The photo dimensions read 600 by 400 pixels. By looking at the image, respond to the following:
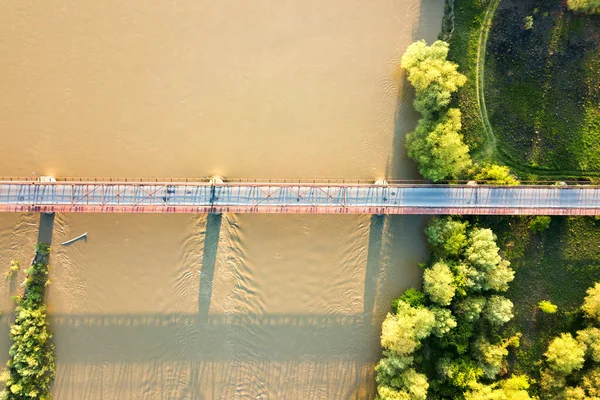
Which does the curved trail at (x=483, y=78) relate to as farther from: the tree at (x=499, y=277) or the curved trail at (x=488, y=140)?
the tree at (x=499, y=277)

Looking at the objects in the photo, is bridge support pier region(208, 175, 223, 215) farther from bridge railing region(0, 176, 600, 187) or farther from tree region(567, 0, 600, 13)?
tree region(567, 0, 600, 13)

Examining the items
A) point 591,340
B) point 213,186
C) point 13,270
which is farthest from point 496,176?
point 13,270

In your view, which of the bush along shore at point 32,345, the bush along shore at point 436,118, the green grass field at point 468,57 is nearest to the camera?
the bush along shore at point 436,118

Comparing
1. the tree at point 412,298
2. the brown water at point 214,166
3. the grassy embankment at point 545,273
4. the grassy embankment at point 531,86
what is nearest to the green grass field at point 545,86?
the grassy embankment at point 531,86

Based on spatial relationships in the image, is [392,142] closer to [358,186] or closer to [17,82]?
[358,186]

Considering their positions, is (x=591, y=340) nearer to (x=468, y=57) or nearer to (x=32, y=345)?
(x=468, y=57)

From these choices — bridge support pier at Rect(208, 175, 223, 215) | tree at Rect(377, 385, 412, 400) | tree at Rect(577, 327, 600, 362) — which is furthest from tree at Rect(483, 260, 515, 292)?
bridge support pier at Rect(208, 175, 223, 215)

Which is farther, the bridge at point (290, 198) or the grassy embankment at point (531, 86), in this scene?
the grassy embankment at point (531, 86)
